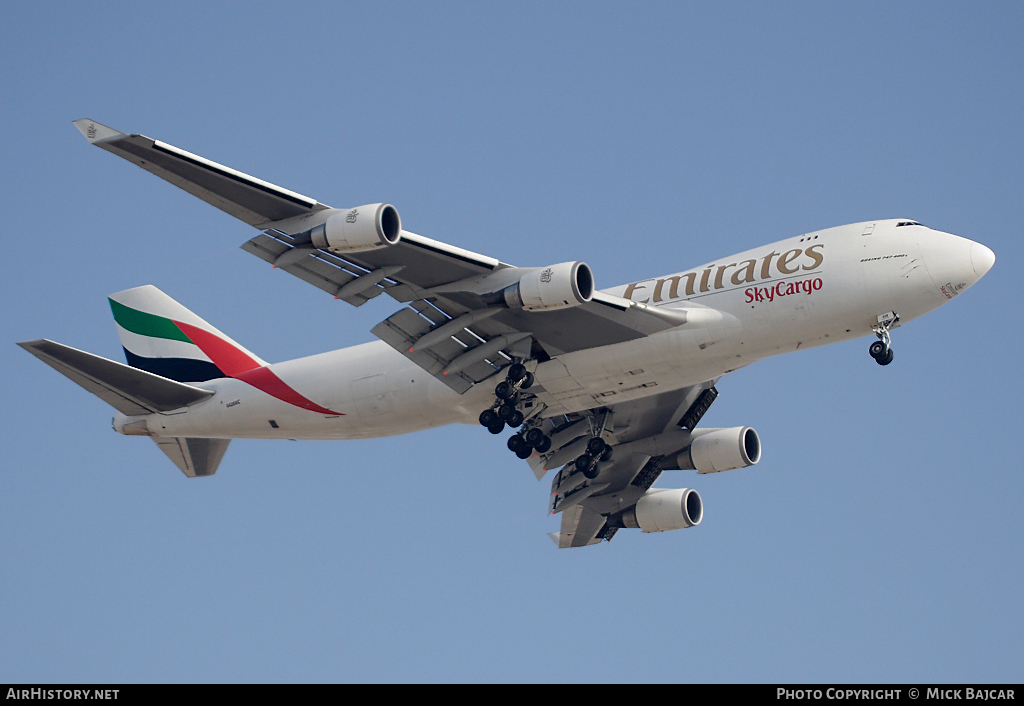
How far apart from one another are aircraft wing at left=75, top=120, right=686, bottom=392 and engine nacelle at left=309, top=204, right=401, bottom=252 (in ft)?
2.38

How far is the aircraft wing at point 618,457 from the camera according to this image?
113ft

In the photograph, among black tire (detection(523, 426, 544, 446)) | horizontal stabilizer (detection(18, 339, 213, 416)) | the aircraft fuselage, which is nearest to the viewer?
the aircraft fuselage

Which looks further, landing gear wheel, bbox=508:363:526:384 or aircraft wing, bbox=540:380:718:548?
aircraft wing, bbox=540:380:718:548

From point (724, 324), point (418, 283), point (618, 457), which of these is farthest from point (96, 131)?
point (618, 457)

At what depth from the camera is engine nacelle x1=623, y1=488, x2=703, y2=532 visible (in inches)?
1467

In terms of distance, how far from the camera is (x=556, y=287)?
25875 millimetres

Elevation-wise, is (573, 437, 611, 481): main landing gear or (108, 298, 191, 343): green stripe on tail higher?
(108, 298, 191, 343): green stripe on tail

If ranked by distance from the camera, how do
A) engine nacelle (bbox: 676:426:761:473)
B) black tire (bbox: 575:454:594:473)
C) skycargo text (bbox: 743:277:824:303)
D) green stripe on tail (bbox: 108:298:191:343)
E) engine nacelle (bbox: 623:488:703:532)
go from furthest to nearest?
1. engine nacelle (bbox: 623:488:703:532)
2. green stripe on tail (bbox: 108:298:191:343)
3. engine nacelle (bbox: 676:426:761:473)
4. black tire (bbox: 575:454:594:473)
5. skycargo text (bbox: 743:277:824:303)

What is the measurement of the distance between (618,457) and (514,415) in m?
7.83

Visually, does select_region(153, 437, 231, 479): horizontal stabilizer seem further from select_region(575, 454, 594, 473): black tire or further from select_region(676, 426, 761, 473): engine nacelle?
select_region(676, 426, 761, 473): engine nacelle

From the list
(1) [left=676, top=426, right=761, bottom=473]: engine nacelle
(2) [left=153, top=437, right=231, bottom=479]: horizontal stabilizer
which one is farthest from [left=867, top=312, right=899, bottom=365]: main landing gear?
(2) [left=153, top=437, right=231, bottom=479]: horizontal stabilizer

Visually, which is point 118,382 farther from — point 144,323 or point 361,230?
point 361,230

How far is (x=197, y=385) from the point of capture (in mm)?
34906

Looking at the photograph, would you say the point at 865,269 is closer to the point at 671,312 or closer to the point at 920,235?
the point at 920,235
